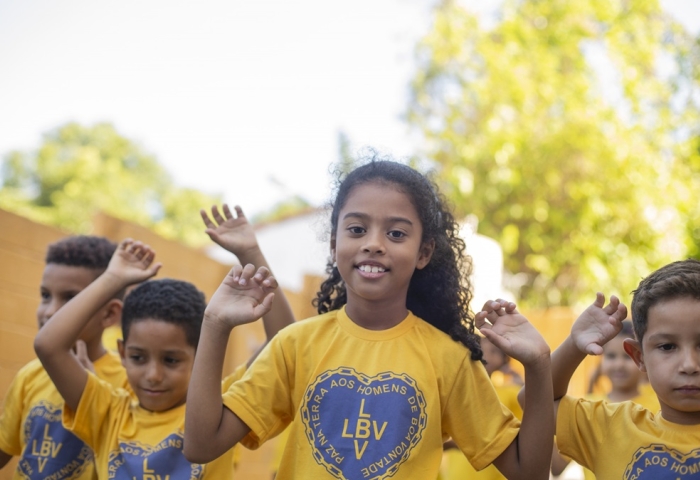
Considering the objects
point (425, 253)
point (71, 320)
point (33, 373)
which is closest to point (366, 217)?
point (425, 253)

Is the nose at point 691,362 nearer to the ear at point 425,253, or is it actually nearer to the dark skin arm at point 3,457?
the ear at point 425,253

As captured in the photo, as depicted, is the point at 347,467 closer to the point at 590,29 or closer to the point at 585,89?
the point at 585,89

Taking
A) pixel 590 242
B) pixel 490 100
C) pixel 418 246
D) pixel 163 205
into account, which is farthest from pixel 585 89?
pixel 163 205

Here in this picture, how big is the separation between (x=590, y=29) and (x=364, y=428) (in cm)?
1430

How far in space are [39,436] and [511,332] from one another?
2.00 m

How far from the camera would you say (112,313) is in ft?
11.5

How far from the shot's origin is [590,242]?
12.4 metres

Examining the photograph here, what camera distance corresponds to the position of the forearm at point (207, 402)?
2260 millimetres

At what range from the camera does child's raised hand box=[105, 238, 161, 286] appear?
303 centimetres

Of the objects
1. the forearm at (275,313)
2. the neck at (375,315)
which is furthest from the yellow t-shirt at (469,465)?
the neck at (375,315)

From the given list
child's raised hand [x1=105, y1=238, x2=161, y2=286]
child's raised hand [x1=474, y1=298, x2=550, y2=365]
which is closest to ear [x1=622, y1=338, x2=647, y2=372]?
child's raised hand [x1=474, y1=298, x2=550, y2=365]

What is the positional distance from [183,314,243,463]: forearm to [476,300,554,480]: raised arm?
815 mm

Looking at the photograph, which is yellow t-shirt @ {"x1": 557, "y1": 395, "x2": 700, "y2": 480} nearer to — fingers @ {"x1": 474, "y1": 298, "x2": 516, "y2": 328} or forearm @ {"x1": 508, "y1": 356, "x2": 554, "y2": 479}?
→ forearm @ {"x1": 508, "y1": 356, "x2": 554, "y2": 479}

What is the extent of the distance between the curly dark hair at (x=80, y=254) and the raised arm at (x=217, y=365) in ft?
4.66
